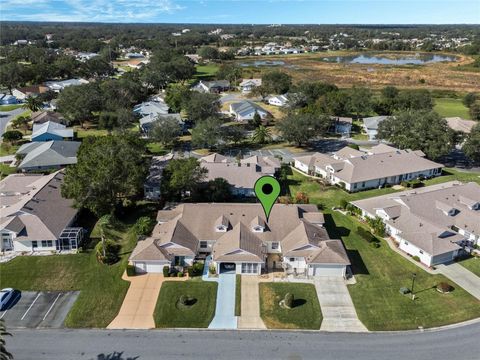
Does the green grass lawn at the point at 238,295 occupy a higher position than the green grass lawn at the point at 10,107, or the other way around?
the green grass lawn at the point at 238,295

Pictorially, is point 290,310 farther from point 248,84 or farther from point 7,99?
point 248,84

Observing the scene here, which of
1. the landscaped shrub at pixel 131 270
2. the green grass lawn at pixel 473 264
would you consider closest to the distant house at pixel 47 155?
the landscaped shrub at pixel 131 270

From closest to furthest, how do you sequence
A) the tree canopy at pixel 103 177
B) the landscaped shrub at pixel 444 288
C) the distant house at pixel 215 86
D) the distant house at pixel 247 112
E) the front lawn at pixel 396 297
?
the front lawn at pixel 396 297
the landscaped shrub at pixel 444 288
the tree canopy at pixel 103 177
the distant house at pixel 247 112
the distant house at pixel 215 86

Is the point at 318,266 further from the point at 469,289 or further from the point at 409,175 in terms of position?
the point at 409,175

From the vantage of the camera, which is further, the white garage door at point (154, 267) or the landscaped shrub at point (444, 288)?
the white garage door at point (154, 267)

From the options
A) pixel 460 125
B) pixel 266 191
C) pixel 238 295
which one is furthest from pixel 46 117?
pixel 460 125

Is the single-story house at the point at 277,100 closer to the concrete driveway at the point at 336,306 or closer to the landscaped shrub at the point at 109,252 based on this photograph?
the landscaped shrub at the point at 109,252

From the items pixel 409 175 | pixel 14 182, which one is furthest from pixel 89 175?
pixel 409 175
